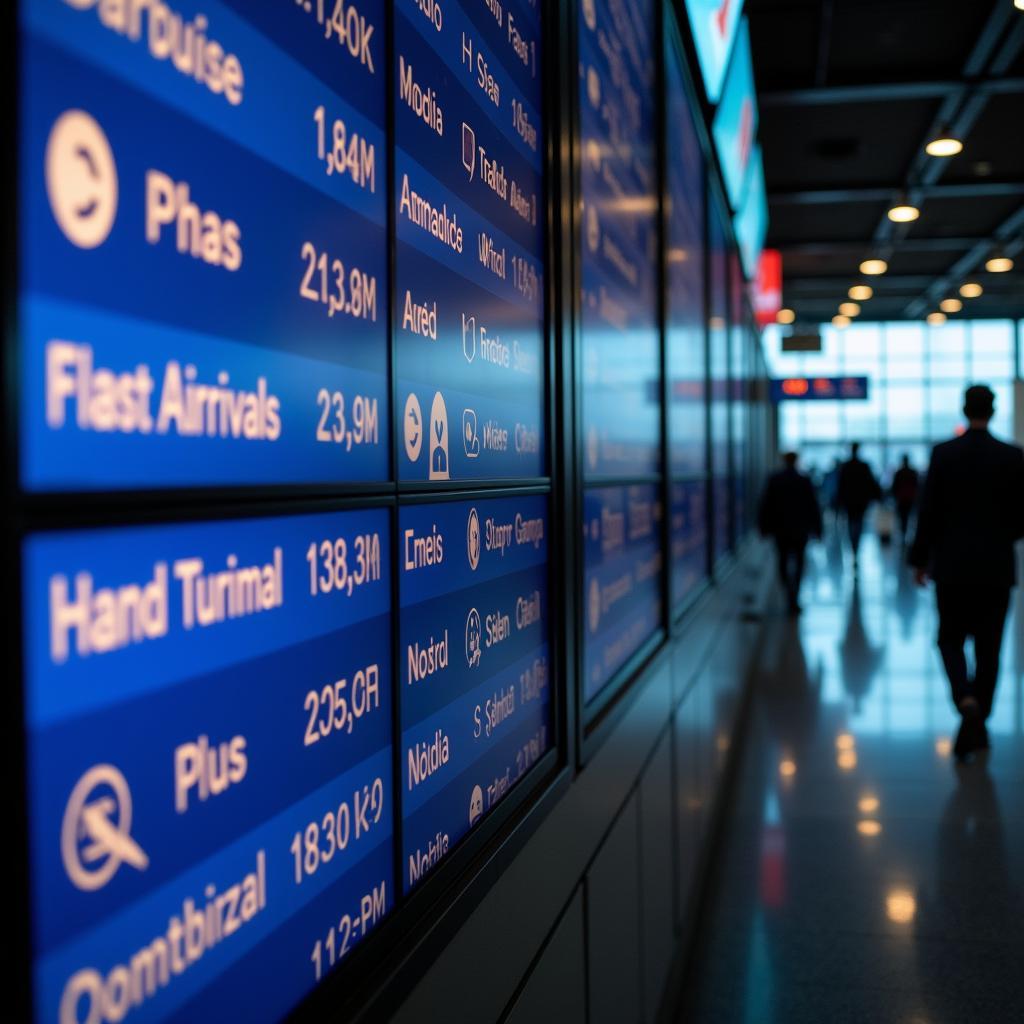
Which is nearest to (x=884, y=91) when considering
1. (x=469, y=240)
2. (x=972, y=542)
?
(x=972, y=542)

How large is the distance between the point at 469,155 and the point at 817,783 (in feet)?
15.1

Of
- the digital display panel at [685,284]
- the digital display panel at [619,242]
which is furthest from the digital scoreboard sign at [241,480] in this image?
the digital display panel at [685,284]

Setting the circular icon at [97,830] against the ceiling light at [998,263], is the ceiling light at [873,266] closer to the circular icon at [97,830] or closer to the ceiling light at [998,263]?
the ceiling light at [998,263]

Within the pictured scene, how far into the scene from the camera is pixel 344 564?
3.61 feet

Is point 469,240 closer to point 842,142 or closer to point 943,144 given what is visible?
point 943,144

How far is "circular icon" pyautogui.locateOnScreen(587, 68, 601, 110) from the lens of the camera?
2389mm

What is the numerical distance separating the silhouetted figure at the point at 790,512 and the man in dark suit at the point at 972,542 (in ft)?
18.1

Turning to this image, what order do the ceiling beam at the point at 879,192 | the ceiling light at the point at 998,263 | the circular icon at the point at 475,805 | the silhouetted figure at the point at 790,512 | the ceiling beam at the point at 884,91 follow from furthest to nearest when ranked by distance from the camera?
the ceiling light at the point at 998,263 < the ceiling beam at the point at 879,192 < the silhouetted figure at the point at 790,512 < the ceiling beam at the point at 884,91 < the circular icon at the point at 475,805

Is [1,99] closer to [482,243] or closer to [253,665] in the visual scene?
[253,665]

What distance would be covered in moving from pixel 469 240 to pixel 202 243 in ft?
2.37

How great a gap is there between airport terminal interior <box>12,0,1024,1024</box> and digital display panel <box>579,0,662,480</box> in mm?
20

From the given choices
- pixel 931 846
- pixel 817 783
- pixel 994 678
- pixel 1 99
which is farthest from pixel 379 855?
pixel 994 678

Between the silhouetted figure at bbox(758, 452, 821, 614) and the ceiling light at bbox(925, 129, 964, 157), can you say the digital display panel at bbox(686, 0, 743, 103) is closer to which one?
the ceiling light at bbox(925, 129, 964, 157)

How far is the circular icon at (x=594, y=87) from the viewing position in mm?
2389
